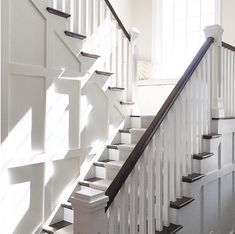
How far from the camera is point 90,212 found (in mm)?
1639

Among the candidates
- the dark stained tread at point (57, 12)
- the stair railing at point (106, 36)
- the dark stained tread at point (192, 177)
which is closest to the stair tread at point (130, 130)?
the stair railing at point (106, 36)

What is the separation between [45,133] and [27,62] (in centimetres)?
72

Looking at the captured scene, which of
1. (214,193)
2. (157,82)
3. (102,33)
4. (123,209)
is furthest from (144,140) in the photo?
(157,82)

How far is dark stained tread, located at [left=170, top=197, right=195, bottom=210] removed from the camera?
243 cm

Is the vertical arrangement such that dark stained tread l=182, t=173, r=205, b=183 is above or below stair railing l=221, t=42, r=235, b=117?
below

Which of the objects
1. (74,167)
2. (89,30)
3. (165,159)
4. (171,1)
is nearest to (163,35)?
(171,1)

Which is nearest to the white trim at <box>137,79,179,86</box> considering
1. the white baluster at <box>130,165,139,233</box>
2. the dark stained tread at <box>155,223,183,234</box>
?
the dark stained tread at <box>155,223,183,234</box>

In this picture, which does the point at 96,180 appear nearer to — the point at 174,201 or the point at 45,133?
the point at 45,133

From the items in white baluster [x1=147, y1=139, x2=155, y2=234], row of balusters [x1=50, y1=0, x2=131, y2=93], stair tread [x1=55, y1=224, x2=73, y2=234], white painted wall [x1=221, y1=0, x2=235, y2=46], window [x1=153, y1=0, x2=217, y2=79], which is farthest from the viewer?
window [x1=153, y1=0, x2=217, y2=79]

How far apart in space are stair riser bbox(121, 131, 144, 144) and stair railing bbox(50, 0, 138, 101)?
565 millimetres

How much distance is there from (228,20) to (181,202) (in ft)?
11.3

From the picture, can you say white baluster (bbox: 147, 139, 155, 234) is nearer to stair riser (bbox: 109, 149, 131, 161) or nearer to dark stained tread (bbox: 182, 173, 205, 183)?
dark stained tread (bbox: 182, 173, 205, 183)

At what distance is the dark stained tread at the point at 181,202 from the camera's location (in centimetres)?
243

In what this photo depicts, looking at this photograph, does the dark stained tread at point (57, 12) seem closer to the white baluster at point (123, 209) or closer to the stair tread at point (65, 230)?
the white baluster at point (123, 209)
